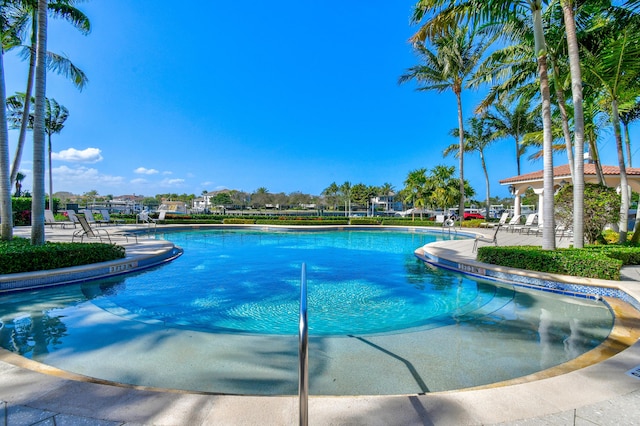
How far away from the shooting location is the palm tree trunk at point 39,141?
7.09 m

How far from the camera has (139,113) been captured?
25.7 m

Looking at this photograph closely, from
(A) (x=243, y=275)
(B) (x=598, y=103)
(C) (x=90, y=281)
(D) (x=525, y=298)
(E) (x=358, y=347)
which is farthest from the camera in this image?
(B) (x=598, y=103)

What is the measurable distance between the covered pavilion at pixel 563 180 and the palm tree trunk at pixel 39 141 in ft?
62.2

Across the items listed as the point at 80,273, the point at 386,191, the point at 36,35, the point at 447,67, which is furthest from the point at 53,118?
the point at 386,191

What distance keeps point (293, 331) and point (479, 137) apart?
103 ft

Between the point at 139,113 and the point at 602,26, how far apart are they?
97.0 feet

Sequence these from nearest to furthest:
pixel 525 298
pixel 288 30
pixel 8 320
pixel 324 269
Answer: pixel 8 320, pixel 525 298, pixel 324 269, pixel 288 30

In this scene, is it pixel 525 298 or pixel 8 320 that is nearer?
pixel 8 320

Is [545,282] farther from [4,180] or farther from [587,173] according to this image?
[587,173]

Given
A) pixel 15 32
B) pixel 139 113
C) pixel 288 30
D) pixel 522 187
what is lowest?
pixel 522 187

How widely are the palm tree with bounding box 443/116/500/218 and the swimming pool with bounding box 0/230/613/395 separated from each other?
26.3 meters

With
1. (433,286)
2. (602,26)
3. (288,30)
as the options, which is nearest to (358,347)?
(433,286)

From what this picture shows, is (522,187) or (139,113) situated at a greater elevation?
(139,113)

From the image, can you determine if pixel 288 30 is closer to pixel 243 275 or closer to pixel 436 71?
pixel 436 71
